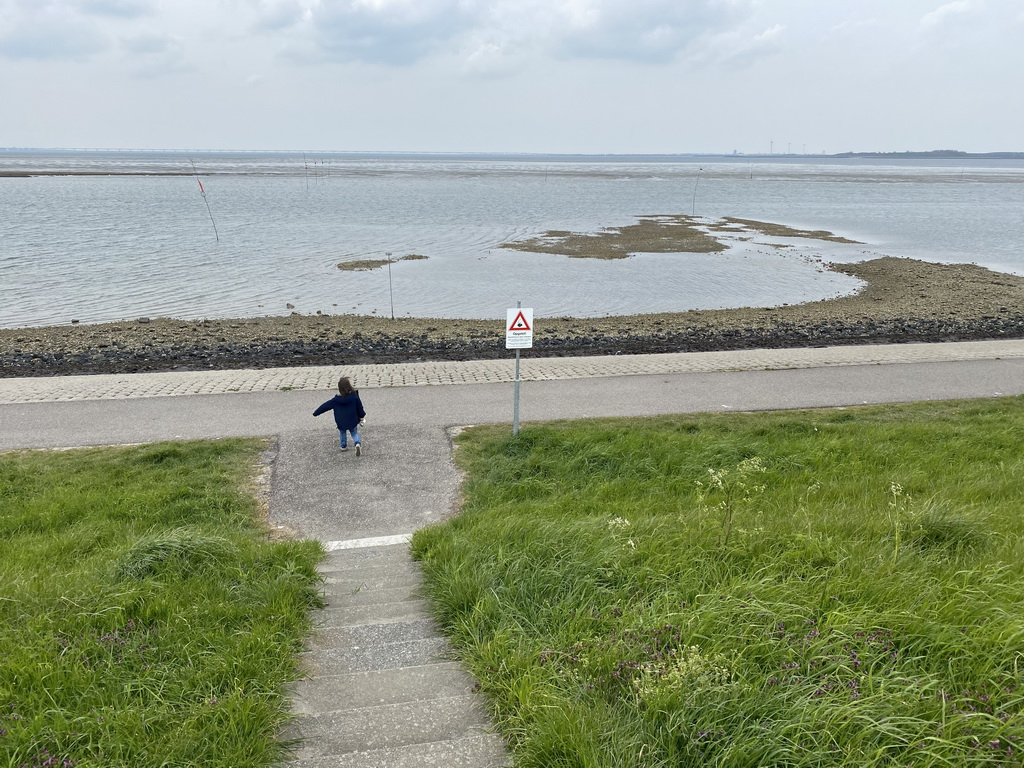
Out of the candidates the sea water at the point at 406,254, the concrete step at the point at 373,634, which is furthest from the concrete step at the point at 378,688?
the sea water at the point at 406,254

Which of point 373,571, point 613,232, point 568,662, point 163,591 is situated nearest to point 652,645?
point 568,662

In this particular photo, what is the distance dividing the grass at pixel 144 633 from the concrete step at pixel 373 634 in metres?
0.13

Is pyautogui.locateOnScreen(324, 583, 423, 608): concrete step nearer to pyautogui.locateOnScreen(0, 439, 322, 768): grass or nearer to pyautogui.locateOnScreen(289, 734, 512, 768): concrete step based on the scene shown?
pyautogui.locateOnScreen(0, 439, 322, 768): grass

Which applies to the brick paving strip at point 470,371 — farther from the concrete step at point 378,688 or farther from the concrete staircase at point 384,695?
the concrete step at point 378,688

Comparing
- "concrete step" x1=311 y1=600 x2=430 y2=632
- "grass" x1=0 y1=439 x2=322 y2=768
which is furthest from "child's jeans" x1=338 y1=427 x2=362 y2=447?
"concrete step" x1=311 y1=600 x2=430 y2=632

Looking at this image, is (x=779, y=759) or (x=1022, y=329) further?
(x=1022, y=329)

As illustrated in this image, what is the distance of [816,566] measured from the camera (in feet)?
14.1

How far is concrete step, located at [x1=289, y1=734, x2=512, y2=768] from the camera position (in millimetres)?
2961

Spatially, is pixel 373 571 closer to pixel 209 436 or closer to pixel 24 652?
pixel 24 652

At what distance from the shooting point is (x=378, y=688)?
360 cm

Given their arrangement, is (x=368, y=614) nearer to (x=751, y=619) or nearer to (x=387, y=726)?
(x=387, y=726)

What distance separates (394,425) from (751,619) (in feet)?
22.7

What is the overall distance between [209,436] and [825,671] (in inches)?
332

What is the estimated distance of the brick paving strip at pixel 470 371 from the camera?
12031mm
